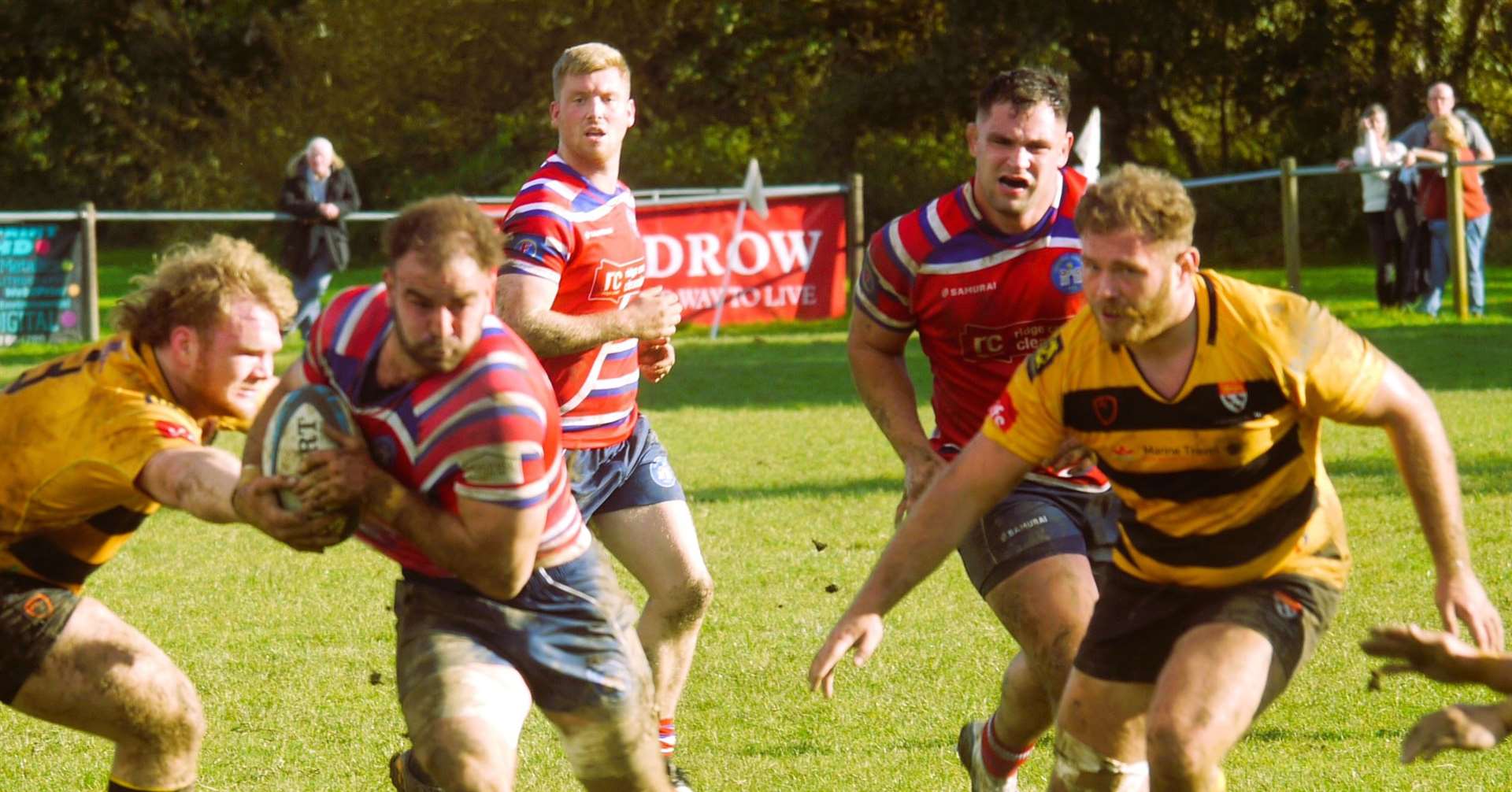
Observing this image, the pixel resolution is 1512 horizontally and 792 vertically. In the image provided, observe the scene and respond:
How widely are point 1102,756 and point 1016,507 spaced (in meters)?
1.01

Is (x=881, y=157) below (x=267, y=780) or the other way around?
the other way around

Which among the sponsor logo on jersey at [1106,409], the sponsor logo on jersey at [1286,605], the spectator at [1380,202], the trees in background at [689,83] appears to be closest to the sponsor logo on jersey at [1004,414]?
the sponsor logo on jersey at [1106,409]

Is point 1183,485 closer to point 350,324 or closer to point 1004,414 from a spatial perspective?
point 1004,414

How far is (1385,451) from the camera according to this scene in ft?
36.8

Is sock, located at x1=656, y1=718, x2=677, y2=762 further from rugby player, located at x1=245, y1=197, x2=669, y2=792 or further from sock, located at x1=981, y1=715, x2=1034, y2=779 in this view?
rugby player, located at x1=245, y1=197, x2=669, y2=792

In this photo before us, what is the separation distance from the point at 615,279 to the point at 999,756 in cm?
192

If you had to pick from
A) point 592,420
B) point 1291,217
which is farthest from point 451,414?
point 1291,217

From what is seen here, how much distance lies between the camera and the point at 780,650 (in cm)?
730

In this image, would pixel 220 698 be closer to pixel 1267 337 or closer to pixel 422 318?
pixel 422 318

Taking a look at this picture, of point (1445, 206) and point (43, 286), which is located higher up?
point (1445, 206)

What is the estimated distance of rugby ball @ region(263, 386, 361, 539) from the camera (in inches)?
155

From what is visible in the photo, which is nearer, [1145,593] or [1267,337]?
[1267,337]

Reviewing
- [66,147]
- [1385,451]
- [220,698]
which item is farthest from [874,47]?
[220,698]

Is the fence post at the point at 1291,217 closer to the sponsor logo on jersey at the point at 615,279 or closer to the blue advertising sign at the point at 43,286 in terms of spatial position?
the blue advertising sign at the point at 43,286
